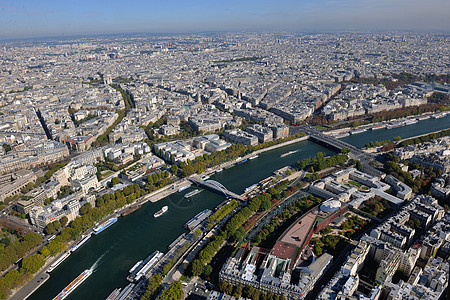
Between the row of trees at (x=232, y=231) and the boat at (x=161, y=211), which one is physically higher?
the row of trees at (x=232, y=231)

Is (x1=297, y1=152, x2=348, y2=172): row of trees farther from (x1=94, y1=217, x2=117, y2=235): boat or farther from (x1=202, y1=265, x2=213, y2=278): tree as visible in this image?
(x1=94, y1=217, x2=117, y2=235): boat

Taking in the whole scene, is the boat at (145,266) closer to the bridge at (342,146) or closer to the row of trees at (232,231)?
the row of trees at (232,231)

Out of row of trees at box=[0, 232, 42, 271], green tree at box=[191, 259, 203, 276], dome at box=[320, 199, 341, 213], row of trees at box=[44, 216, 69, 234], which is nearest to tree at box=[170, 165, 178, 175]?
row of trees at box=[44, 216, 69, 234]

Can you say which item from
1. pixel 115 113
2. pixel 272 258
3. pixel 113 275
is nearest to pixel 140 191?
pixel 113 275

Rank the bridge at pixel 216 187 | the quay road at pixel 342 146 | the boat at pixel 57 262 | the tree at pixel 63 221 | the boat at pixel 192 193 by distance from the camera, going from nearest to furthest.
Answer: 1. the boat at pixel 57 262
2. the tree at pixel 63 221
3. the bridge at pixel 216 187
4. the boat at pixel 192 193
5. the quay road at pixel 342 146

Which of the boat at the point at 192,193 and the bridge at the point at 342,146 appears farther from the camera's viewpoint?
the bridge at the point at 342,146

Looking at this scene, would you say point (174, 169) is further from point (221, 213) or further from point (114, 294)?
point (114, 294)

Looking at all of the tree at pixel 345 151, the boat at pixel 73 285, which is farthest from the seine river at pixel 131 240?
the tree at pixel 345 151
